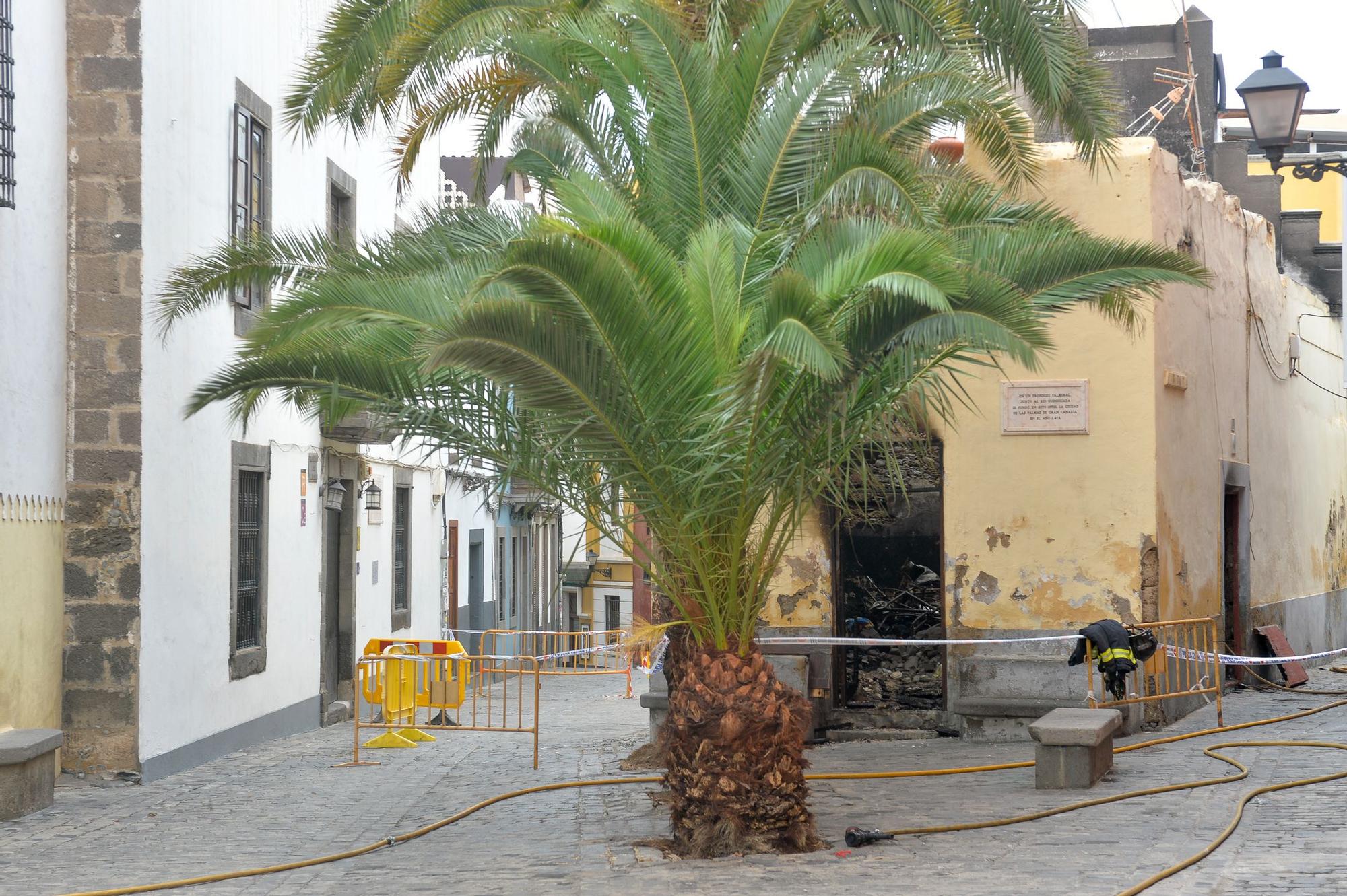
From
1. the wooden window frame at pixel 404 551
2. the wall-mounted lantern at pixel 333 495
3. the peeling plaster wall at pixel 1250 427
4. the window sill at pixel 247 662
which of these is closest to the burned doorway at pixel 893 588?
the peeling plaster wall at pixel 1250 427

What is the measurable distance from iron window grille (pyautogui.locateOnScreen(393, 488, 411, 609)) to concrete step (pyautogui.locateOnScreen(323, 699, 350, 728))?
296 cm

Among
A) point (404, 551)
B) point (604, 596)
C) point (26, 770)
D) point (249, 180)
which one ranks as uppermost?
point (249, 180)

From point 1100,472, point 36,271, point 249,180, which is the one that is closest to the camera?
point 36,271

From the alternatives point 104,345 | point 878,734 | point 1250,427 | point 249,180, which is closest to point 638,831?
point 878,734

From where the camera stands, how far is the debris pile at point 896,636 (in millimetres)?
14836

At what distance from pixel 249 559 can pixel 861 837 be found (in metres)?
8.14

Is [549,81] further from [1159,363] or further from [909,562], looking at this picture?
[909,562]

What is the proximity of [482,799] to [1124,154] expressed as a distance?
7181mm

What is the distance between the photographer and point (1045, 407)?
12586 millimetres

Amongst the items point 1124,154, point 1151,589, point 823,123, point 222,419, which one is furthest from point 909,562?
point 823,123

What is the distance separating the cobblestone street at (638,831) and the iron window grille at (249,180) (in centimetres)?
437

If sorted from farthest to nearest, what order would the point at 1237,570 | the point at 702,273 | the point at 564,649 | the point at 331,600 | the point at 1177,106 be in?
1. the point at 564,649
2. the point at 331,600
3. the point at 1177,106
4. the point at 1237,570
5. the point at 702,273

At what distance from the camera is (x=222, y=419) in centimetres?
1344

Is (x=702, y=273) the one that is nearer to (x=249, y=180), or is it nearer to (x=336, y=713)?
(x=249, y=180)
